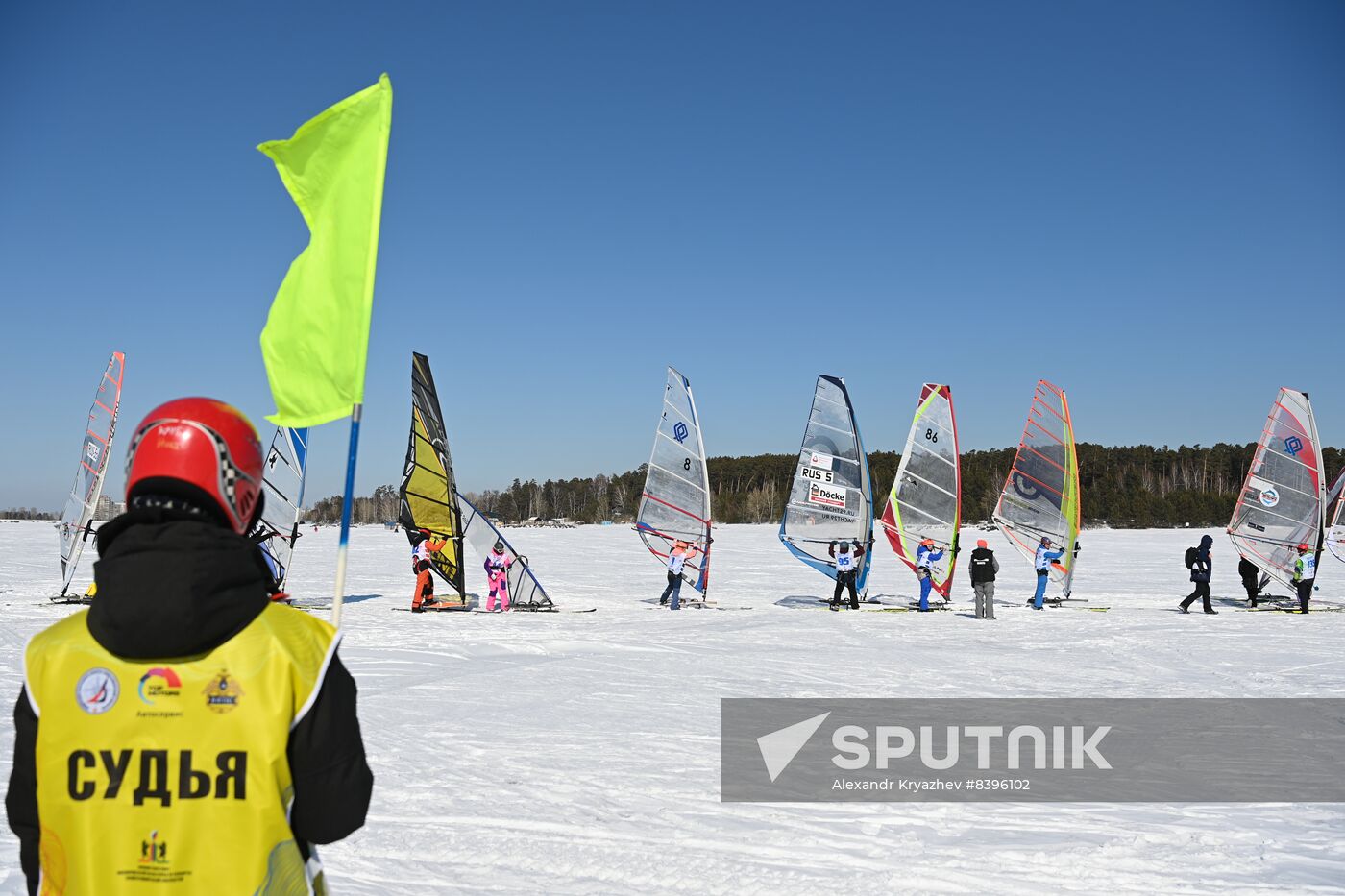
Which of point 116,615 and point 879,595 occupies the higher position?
point 116,615

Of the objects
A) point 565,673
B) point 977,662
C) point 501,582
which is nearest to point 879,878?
point 565,673

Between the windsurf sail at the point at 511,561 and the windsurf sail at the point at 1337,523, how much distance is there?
46.2 ft

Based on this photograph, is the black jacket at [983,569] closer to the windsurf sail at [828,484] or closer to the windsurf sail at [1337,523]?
the windsurf sail at [828,484]

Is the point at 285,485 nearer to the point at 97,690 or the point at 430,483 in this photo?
the point at 430,483

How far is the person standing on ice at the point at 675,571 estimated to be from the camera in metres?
15.5

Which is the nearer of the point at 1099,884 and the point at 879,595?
the point at 1099,884

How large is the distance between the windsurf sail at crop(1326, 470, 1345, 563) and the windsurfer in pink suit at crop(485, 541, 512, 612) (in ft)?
47.6

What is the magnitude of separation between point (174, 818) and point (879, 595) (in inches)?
701

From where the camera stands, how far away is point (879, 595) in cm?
1850

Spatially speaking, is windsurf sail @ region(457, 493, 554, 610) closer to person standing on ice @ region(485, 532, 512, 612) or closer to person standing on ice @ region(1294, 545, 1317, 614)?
person standing on ice @ region(485, 532, 512, 612)

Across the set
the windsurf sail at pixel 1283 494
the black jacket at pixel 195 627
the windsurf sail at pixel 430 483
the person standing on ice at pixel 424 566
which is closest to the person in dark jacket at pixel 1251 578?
the windsurf sail at pixel 1283 494

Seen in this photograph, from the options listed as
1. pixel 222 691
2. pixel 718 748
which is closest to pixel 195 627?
pixel 222 691

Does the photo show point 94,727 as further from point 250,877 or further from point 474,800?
point 474,800

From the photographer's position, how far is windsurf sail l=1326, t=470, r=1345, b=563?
17094mm
